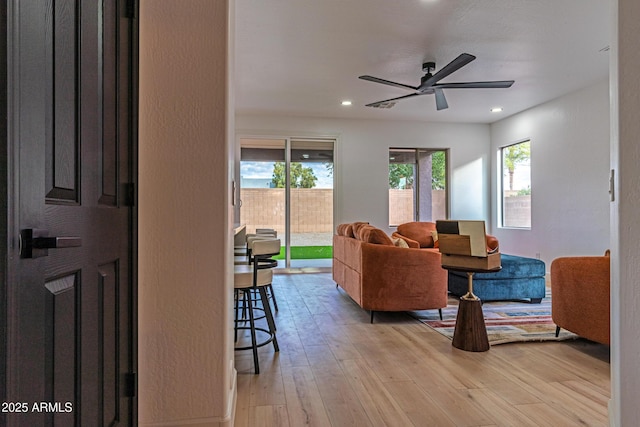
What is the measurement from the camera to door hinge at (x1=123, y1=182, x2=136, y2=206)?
4.62 ft

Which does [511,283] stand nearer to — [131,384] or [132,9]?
[131,384]

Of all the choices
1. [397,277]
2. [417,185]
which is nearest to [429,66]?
[397,277]

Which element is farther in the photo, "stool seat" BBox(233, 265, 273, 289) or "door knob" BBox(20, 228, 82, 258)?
"stool seat" BBox(233, 265, 273, 289)

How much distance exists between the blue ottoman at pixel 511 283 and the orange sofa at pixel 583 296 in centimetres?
122

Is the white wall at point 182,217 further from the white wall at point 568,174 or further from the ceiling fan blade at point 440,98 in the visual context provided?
the white wall at point 568,174

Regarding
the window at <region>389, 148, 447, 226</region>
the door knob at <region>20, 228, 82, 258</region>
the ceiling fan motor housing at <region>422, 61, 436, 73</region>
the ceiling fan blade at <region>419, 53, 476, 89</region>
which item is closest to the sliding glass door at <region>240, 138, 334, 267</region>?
the window at <region>389, 148, 447, 226</region>

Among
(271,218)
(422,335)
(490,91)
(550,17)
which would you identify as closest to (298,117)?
(271,218)

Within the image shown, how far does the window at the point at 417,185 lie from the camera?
7137 millimetres

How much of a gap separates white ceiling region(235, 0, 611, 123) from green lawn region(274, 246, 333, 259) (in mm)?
2769

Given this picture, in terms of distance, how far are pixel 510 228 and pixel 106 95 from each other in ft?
23.4

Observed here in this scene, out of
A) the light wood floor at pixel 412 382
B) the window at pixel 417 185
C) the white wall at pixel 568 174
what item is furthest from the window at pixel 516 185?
the light wood floor at pixel 412 382

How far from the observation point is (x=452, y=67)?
3447mm

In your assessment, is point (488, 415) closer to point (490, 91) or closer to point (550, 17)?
point (550, 17)

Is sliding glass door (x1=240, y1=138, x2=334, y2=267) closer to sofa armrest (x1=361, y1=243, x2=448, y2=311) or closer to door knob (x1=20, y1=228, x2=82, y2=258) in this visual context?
sofa armrest (x1=361, y1=243, x2=448, y2=311)
